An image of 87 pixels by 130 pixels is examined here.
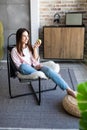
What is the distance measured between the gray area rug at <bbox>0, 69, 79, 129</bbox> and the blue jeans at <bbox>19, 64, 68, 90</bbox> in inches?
10.7

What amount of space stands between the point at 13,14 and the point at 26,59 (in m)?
1.72

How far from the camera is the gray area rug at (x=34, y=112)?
9.66 feet

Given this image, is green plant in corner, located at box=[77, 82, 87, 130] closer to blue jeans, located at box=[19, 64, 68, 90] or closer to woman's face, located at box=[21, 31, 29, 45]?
blue jeans, located at box=[19, 64, 68, 90]

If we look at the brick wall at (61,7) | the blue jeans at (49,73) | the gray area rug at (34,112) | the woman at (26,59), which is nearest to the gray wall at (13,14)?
the brick wall at (61,7)

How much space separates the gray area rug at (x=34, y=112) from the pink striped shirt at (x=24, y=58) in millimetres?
445

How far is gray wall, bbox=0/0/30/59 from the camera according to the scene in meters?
5.01

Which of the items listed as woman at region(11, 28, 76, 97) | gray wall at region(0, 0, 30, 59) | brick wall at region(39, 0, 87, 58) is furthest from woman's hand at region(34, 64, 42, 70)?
brick wall at region(39, 0, 87, 58)

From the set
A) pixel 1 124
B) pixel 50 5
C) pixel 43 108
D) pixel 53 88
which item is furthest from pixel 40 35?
pixel 1 124

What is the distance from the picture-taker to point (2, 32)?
16.3 feet

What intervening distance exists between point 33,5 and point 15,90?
1910 millimetres

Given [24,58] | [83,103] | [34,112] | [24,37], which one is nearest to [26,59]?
[24,58]

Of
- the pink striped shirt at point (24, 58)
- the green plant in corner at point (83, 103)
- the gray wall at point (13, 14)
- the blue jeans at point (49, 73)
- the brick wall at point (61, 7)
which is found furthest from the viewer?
the brick wall at point (61, 7)

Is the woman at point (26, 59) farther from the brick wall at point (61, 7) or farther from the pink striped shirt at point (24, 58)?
the brick wall at point (61, 7)

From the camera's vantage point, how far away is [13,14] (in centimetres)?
510
